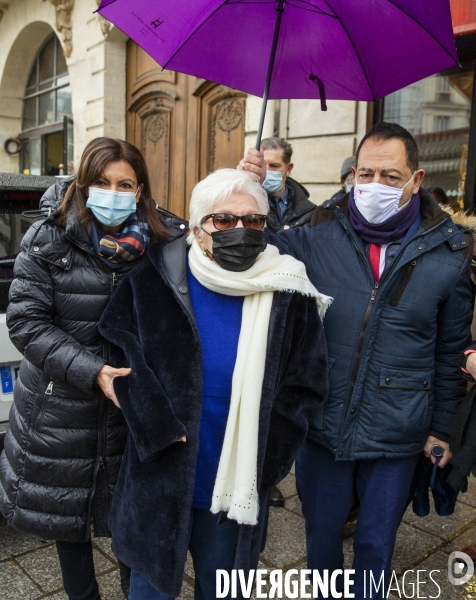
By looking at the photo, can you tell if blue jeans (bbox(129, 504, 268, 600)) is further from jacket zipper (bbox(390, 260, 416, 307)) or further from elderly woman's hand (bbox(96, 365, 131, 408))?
jacket zipper (bbox(390, 260, 416, 307))

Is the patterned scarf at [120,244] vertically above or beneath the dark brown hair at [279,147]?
beneath

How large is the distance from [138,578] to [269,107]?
18.0ft

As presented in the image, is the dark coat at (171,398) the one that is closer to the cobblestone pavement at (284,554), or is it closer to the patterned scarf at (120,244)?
the patterned scarf at (120,244)

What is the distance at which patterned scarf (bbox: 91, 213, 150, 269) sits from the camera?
6.96ft

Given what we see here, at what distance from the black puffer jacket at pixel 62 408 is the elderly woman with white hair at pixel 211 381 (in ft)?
0.55

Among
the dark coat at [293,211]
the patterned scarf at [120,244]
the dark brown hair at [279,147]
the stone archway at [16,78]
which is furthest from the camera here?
the stone archway at [16,78]

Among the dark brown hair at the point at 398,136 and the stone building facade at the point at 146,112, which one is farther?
the stone building facade at the point at 146,112

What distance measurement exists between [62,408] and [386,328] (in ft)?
4.10

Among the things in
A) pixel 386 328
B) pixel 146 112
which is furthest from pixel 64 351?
pixel 146 112

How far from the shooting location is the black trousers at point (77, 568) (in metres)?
2.30

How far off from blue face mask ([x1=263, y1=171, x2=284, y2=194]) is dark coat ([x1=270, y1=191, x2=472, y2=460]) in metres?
1.71

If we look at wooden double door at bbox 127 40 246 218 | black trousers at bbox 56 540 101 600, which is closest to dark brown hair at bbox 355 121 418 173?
black trousers at bbox 56 540 101 600

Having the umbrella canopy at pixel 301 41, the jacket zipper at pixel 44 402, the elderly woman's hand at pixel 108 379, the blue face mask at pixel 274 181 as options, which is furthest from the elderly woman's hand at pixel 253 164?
the blue face mask at pixel 274 181

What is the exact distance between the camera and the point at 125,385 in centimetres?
192
